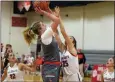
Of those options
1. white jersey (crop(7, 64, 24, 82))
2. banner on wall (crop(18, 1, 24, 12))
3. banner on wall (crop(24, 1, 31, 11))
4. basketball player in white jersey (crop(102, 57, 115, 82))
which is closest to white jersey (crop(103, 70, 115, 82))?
basketball player in white jersey (crop(102, 57, 115, 82))

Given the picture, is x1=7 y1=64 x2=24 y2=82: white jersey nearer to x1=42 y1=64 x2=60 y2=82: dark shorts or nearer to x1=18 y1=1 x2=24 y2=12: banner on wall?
x1=42 y1=64 x2=60 y2=82: dark shorts

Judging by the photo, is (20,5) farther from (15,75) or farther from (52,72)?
(52,72)

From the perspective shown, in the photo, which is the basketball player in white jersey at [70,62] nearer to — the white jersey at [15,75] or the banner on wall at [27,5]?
the white jersey at [15,75]

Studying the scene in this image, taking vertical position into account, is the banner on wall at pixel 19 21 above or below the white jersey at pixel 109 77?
above

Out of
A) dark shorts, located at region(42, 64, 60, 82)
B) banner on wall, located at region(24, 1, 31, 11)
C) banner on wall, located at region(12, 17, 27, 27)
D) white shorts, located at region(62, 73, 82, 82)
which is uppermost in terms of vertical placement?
banner on wall, located at region(24, 1, 31, 11)

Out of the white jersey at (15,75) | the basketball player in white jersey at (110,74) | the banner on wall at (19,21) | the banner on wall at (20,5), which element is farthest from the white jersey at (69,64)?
the banner on wall at (19,21)

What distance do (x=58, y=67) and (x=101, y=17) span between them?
28.2 ft

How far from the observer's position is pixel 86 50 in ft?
40.8

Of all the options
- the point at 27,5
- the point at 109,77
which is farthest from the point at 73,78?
the point at 27,5

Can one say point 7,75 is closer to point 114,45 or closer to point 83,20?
point 114,45

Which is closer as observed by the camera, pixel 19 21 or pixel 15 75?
pixel 15 75

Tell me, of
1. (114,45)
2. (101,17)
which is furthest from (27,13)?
(114,45)

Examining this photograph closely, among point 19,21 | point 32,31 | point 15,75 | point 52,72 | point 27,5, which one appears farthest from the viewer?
point 19,21

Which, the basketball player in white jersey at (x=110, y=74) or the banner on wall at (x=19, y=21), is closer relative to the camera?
the basketball player in white jersey at (x=110, y=74)
